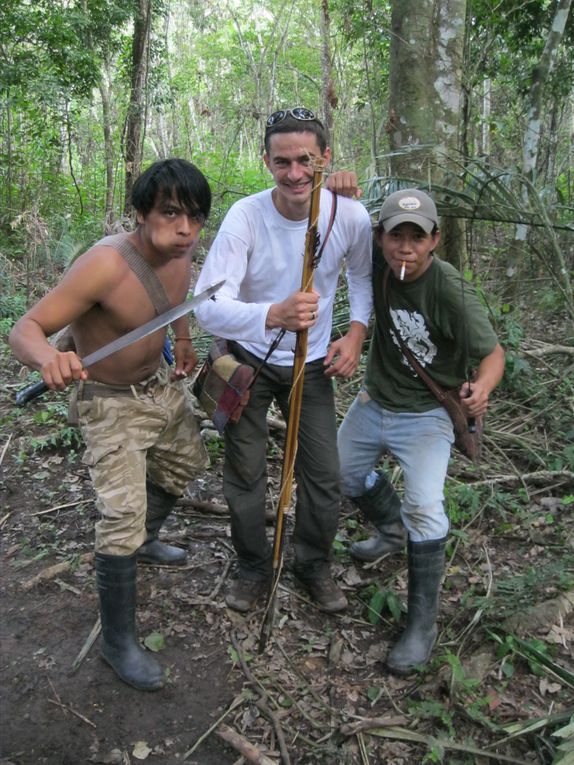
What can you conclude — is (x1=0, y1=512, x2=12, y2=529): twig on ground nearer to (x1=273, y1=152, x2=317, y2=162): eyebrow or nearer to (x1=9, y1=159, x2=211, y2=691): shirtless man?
(x1=9, y1=159, x2=211, y2=691): shirtless man

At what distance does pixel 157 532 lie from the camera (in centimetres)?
349

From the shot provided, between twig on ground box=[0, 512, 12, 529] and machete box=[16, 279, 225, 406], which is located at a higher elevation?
machete box=[16, 279, 225, 406]

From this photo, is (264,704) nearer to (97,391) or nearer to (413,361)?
(97,391)

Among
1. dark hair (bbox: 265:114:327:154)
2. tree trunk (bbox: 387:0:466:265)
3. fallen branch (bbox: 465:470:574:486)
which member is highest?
tree trunk (bbox: 387:0:466:265)

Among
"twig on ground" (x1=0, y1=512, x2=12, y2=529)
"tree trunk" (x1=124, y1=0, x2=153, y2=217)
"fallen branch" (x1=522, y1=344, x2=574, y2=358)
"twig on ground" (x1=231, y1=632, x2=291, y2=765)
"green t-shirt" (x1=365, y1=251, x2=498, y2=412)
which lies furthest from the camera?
"tree trunk" (x1=124, y1=0, x2=153, y2=217)

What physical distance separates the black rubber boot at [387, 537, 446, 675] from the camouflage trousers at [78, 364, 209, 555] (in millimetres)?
1224

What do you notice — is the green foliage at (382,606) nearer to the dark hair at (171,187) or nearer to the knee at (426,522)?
the knee at (426,522)

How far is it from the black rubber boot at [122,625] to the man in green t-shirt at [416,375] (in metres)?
1.07

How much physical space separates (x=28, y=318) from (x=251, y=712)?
1835 mm

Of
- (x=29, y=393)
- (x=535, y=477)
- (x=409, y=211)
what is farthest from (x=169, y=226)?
(x=535, y=477)

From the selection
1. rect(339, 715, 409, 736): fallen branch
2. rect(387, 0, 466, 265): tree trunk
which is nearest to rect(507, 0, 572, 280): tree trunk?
rect(387, 0, 466, 265): tree trunk

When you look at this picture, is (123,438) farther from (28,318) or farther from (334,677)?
(334,677)

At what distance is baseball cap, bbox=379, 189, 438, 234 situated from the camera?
2.66m

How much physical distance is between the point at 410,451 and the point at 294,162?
1.38 m
